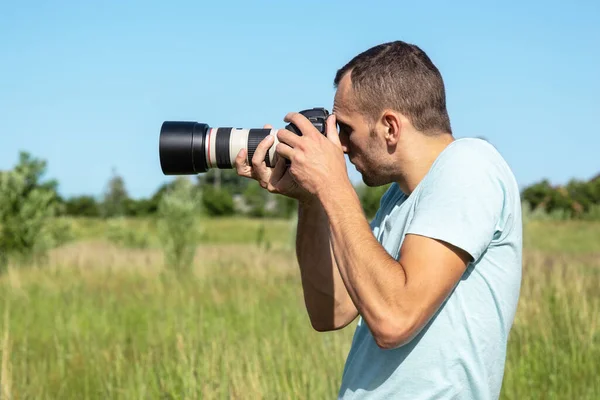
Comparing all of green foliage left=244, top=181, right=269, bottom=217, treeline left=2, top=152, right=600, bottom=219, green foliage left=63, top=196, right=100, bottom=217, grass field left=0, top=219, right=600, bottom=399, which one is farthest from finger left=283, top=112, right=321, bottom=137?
green foliage left=244, top=181, right=269, bottom=217

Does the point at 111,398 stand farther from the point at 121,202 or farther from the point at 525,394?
the point at 121,202

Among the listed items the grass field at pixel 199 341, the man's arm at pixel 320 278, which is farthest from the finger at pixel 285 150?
the grass field at pixel 199 341

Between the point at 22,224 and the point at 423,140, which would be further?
the point at 22,224

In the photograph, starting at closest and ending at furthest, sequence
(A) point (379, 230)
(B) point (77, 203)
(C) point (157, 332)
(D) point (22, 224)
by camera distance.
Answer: (A) point (379, 230) → (C) point (157, 332) → (D) point (22, 224) → (B) point (77, 203)

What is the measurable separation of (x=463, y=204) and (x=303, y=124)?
517mm

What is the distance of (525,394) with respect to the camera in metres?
3.93

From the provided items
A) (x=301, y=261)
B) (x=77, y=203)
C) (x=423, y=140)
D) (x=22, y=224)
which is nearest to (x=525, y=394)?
(x=301, y=261)

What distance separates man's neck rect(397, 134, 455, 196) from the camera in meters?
1.81

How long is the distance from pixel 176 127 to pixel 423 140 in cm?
89

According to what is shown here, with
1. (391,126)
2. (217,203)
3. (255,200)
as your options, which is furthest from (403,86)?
(255,200)

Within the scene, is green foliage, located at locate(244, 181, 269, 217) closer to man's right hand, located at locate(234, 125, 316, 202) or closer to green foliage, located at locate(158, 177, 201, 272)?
green foliage, located at locate(158, 177, 201, 272)

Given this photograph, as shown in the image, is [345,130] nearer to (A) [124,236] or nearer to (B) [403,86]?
(B) [403,86]

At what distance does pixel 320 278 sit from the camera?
7.47 ft

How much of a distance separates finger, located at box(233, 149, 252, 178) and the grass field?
3.44ft
